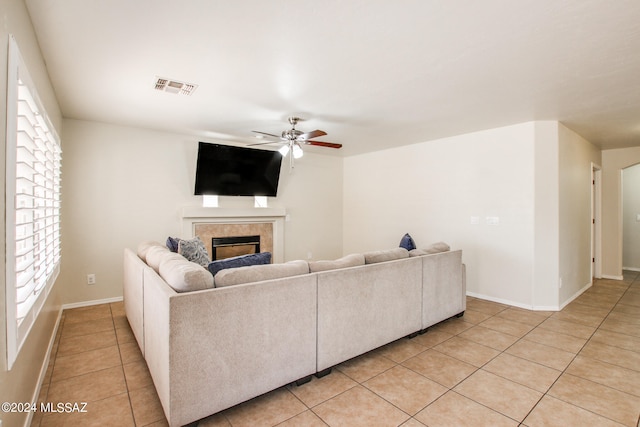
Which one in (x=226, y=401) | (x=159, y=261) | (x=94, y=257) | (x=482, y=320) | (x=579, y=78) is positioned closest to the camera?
(x=226, y=401)

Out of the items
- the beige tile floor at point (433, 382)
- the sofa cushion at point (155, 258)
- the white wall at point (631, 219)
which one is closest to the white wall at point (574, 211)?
the beige tile floor at point (433, 382)

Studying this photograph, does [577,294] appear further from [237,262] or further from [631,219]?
[237,262]

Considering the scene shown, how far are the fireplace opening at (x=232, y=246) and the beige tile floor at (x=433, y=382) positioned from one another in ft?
6.00

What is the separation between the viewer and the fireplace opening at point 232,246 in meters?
5.12

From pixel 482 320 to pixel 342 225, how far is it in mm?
3682

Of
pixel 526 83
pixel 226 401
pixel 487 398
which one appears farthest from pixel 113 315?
pixel 526 83

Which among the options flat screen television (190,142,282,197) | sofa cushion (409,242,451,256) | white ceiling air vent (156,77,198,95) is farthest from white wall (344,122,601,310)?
white ceiling air vent (156,77,198,95)

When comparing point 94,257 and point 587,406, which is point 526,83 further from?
point 94,257

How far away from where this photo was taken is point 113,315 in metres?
3.78

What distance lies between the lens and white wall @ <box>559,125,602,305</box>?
4156 mm

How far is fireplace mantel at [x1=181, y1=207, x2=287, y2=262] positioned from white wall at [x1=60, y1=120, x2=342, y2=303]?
0.15 m

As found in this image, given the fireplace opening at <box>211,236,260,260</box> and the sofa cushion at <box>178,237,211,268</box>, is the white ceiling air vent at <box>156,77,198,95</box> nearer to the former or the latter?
the sofa cushion at <box>178,237,211,268</box>

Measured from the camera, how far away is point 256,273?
2.13 meters

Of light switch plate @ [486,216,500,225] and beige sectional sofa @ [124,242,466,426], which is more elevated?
light switch plate @ [486,216,500,225]
